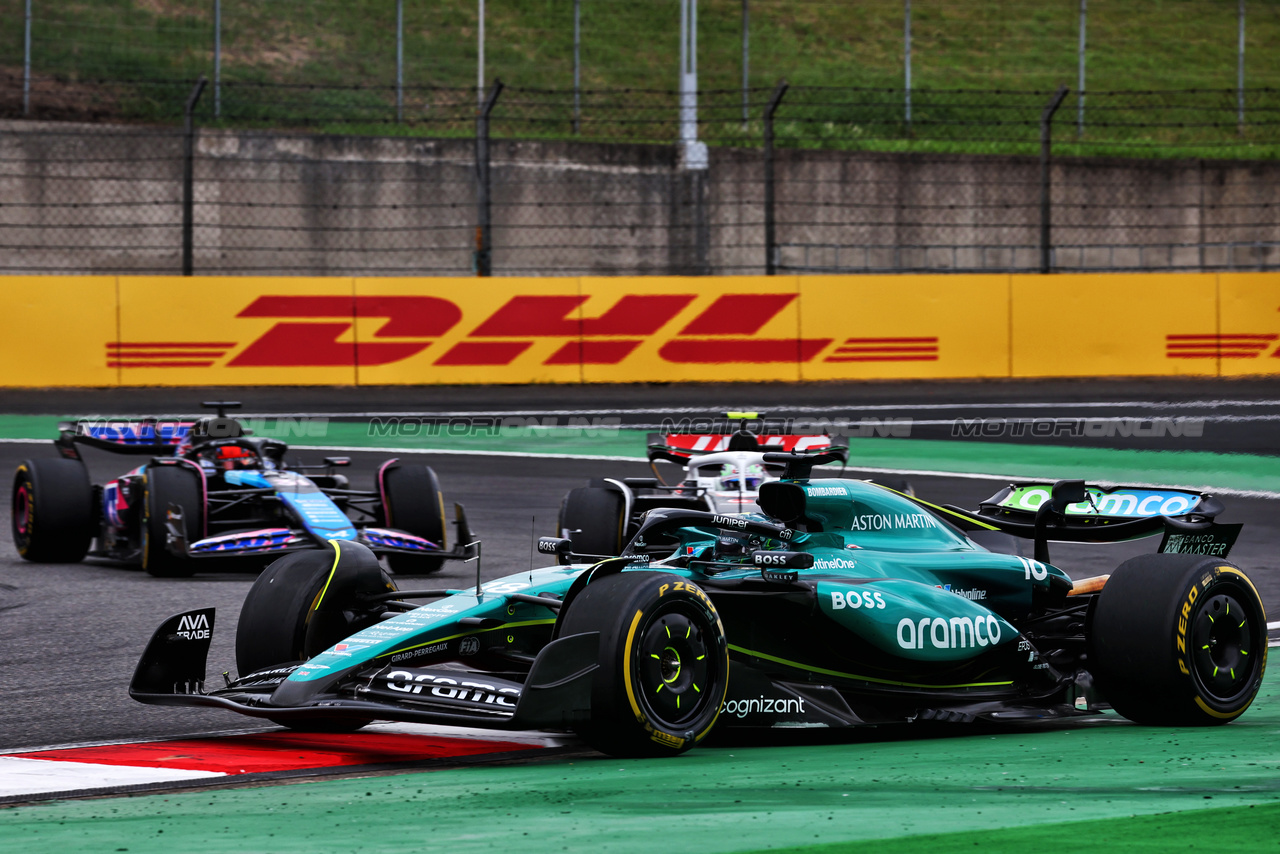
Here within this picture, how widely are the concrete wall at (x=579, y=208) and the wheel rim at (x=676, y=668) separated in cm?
1907

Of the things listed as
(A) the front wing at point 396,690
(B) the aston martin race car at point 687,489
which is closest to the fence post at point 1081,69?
(B) the aston martin race car at point 687,489

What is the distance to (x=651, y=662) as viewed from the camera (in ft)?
17.5

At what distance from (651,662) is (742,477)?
536 centimetres

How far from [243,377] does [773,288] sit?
614 cm

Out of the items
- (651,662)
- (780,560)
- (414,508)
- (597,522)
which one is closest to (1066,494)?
(780,560)

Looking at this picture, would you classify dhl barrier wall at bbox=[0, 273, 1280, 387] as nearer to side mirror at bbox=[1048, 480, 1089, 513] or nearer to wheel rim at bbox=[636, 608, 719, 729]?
side mirror at bbox=[1048, 480, 1089, 513]

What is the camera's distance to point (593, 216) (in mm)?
27797

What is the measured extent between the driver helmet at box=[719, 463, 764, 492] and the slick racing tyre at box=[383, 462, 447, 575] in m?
1.88

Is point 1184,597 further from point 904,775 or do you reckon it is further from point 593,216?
point 593,216

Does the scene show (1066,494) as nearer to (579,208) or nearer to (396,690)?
(396,690)

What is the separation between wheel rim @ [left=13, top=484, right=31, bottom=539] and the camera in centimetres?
1130

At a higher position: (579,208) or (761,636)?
(579,208)

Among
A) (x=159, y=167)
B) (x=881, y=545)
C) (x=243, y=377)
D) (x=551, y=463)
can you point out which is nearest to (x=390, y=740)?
(x=881, y=545)

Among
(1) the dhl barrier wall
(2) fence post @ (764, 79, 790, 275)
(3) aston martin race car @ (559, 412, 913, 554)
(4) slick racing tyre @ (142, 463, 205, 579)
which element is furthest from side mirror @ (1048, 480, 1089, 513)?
(2) fence post @ (764, 79, 790, 275)
